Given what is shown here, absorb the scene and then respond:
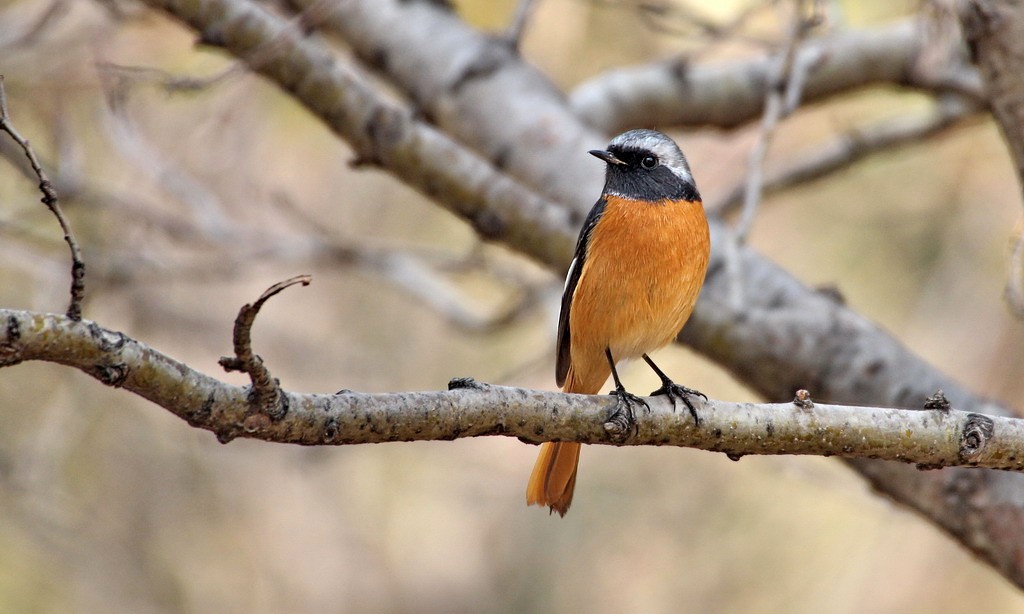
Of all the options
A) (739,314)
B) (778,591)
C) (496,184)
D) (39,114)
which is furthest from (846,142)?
(39,114)

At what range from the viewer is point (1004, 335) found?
7.08 meters

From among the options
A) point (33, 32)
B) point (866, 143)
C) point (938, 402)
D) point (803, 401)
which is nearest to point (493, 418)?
point (803, 401)

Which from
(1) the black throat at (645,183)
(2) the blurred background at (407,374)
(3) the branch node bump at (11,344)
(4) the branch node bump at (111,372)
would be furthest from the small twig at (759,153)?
(3) the branch node bump at (11,344)

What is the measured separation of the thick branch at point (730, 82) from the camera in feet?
17.3

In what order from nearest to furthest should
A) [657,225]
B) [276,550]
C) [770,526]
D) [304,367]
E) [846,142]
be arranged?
[657,225] < [846,142] < [304,367] < [276,550] < [770,526]

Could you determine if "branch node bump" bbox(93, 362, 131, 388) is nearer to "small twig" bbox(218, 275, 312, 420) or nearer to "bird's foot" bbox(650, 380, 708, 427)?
"small twig" bbox(218, 275, 312, 420)

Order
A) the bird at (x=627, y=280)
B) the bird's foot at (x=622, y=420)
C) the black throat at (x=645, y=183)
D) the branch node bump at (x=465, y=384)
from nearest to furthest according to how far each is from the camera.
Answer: the branch node bump at (x=465, y=384)
the bird's foot at (x=622, y=420)
the bird at (x=627, y=280)
the black throat at (x=645, y=183)

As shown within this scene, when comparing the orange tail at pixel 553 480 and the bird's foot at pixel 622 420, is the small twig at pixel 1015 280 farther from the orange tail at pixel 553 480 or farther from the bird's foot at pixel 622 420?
the orange tail at pixel 553 480

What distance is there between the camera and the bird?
3674 millimetres

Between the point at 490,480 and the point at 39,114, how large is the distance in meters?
4.23

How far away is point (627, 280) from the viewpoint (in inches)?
146

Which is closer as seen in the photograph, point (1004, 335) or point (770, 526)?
point (1004, 335)

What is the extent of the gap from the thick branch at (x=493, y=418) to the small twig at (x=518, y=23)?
7.77 feet

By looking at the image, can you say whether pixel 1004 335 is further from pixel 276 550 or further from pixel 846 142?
pixel 276 550
